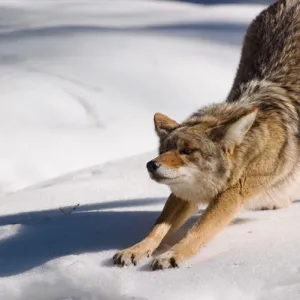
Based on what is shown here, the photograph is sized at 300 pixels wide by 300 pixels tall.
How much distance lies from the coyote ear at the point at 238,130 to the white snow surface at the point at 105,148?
459 mm

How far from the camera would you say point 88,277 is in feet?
12.7

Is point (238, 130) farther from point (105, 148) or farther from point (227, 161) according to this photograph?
point (105, 148)

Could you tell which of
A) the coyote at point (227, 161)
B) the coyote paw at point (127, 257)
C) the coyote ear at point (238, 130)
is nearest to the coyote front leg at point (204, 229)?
the coyote at point (227, 161)

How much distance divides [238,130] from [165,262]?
2.53ft

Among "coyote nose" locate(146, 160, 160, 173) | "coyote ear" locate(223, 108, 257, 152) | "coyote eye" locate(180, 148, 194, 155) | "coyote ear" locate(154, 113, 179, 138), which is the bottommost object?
"coyote nose" locate(146, 160, 160, 173)

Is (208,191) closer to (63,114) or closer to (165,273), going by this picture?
(165,273)

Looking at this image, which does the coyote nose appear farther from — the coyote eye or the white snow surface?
the white snow surface

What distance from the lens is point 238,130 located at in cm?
438

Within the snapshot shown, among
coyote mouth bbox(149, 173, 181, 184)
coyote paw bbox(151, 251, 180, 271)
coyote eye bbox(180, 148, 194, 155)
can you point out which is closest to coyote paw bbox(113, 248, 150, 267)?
coyote paw bbox(151, 251, 180, 271)

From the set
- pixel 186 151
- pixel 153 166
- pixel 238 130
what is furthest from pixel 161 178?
pixel 238 130

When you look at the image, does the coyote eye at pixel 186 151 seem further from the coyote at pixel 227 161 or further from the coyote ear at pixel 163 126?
the coyote ear at pixel 163 126

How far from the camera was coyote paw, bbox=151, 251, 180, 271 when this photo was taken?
4016 millimetres

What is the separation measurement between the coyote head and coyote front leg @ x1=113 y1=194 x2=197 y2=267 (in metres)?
0.16

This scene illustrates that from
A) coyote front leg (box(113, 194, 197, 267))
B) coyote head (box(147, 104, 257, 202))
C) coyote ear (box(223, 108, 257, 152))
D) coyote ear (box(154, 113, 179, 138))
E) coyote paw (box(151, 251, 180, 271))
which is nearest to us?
coyote paw (box(151, 251, 180, 271))
